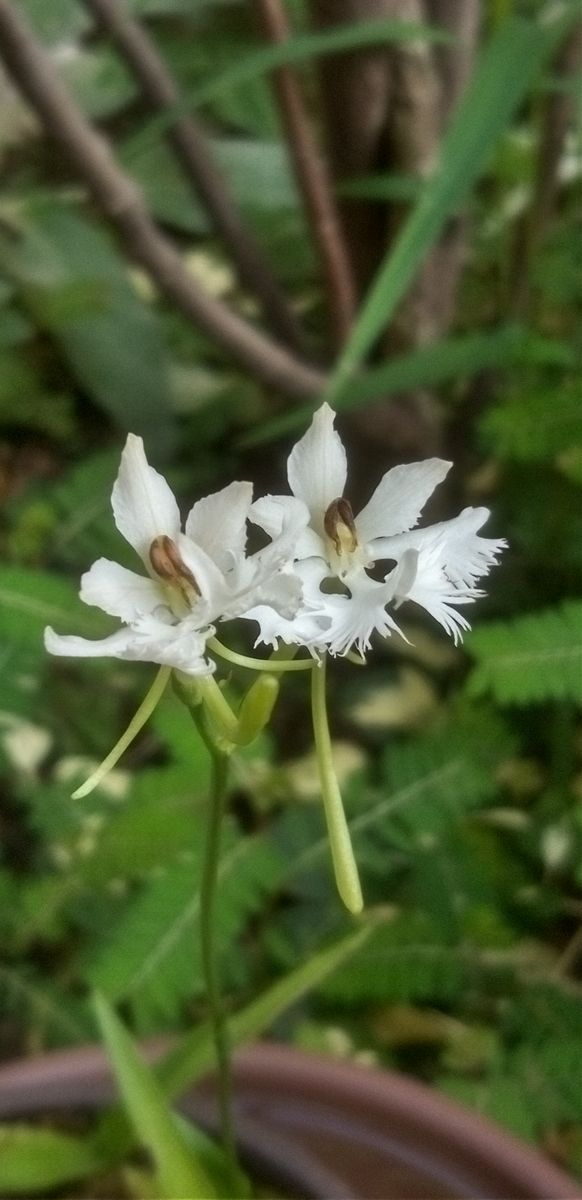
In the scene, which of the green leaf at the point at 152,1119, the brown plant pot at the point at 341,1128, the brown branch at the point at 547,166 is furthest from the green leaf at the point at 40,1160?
the brown branch at the point at 547,166

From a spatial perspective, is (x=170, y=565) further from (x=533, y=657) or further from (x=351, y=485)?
(x=351, y=485)

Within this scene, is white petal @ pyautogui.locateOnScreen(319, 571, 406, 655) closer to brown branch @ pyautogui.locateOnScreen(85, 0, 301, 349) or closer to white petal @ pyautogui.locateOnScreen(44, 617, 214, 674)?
white petal @ pyautogui.locateOnScreen(44, 617, 214, 674)

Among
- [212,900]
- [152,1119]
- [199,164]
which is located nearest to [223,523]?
[212,900]

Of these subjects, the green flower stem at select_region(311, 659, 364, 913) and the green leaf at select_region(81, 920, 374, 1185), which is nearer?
the green flower stem at select_region(311, 659, 364, 913)

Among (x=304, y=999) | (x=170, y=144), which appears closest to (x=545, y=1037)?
(x=304, y=999)

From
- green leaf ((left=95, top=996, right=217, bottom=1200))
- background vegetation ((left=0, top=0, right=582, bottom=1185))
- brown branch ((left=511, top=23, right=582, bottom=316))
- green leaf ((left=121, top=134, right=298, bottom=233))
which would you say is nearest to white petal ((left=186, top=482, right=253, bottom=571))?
green leaf ((left=95, top=996, right=217, bottom=1200))

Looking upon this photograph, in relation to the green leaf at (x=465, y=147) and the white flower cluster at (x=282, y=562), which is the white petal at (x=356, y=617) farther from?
the green leaf at (x=465, y=147)
